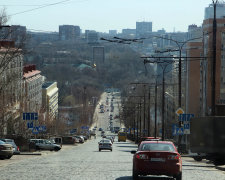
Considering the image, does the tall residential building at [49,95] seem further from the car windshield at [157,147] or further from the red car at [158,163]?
the red car at [158,163]

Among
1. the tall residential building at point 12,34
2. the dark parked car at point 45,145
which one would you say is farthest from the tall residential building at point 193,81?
the tall residential building at point 12,34

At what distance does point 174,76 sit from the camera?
184m

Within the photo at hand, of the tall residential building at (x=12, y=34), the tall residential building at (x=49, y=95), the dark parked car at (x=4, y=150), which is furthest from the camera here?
the tall residential building at (x=49, y=95)

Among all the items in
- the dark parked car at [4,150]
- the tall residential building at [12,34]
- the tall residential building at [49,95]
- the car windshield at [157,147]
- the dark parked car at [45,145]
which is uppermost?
the tall residential building at [12,34]

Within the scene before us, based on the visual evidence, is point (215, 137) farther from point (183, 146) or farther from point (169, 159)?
point (183, 146)

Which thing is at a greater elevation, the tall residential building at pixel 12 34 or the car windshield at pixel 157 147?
the tall residential building at pixel 12 34

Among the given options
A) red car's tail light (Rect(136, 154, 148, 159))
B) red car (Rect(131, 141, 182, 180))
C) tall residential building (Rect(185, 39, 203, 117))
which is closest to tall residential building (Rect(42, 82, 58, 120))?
tall residential building (Rect(185, 39, 203, 117))

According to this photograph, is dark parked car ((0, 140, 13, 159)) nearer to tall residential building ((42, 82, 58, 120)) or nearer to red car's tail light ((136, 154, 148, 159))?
red car's tail light ((136, 154, 148, 159))

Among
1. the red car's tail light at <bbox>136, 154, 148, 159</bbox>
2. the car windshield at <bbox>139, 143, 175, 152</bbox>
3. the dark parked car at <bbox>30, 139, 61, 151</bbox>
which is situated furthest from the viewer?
the dark parked car at <bbox>30, 139, 61, 151</bbox>

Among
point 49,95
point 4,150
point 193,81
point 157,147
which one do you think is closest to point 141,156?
point 157,147

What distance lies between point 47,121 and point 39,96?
134ft

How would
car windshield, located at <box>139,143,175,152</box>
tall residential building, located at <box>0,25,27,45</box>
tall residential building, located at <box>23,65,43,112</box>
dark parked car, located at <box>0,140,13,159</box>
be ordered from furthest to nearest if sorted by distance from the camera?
tall residential building, located at <box>23,65,43,112</box> → tall residential building, located at <box>0,25,27,45</box> → dark parked car, located at <box>0,140,13,159</box> → car windshield, located at <box>139,143,175,152</box>

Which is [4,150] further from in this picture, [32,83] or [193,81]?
[193,81]

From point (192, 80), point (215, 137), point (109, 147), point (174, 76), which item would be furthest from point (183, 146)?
point (174, 76)
